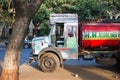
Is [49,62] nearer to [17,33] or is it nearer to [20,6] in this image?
[17,33]

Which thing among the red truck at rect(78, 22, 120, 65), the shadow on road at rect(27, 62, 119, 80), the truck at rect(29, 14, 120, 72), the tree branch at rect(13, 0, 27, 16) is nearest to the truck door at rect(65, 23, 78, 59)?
the truck at rect(29, 14, 120, 72)

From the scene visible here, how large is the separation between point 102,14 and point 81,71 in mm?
20198

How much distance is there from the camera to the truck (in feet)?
62.3

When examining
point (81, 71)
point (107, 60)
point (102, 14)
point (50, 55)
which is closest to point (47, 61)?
point (50, 55)

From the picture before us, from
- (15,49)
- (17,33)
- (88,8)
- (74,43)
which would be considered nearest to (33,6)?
(17,33)

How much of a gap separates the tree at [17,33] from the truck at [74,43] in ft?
24.2

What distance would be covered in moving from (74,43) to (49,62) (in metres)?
1.49

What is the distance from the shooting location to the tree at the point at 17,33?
11.3 metres

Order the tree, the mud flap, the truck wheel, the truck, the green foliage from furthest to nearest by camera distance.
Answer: the green foliage < the mud flap < the truck < the truck wheel < the tree

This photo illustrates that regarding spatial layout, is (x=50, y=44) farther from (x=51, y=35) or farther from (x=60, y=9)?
(x=60, y=9)

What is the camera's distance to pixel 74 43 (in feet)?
62.4

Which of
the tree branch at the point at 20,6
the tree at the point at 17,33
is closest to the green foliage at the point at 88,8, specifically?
the tree at the point at 17,33

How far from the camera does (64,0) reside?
146 feet

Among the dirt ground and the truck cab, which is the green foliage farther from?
the dirt ground
